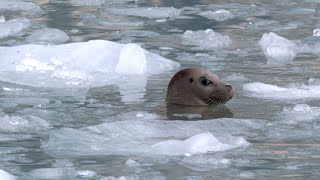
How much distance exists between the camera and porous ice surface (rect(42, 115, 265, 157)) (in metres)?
6.04

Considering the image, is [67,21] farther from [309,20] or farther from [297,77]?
[297,77]

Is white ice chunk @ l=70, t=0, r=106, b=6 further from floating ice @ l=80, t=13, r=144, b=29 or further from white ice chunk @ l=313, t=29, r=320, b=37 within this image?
white ice chunk @ l=313, t=29, r=320, b=37

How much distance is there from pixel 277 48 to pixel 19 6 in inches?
137

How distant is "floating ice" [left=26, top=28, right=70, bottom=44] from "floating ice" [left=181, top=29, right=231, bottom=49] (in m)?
1.02

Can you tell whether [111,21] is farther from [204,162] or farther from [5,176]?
[5,176]

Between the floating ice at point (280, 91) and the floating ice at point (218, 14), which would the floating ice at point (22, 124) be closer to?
the floating ice at point (280, 91)

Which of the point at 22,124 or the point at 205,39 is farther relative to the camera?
the point at 205,39

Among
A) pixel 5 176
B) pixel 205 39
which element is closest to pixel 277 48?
pixel 205 39

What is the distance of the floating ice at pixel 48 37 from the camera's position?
9.97 meters

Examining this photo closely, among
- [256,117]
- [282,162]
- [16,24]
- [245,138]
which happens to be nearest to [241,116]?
[256,117]

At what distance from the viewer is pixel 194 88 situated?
794cm

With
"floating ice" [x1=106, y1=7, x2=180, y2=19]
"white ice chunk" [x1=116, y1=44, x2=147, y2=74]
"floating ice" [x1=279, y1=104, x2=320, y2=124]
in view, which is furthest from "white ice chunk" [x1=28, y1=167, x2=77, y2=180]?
"floating ice" [x1=106, y1=7, x2=180, y2=19]

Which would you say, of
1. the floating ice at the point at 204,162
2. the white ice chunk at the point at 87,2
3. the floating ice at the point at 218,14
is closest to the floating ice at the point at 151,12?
the floating ice at the point at 218,14

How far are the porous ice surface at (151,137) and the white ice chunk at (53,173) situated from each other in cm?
35
